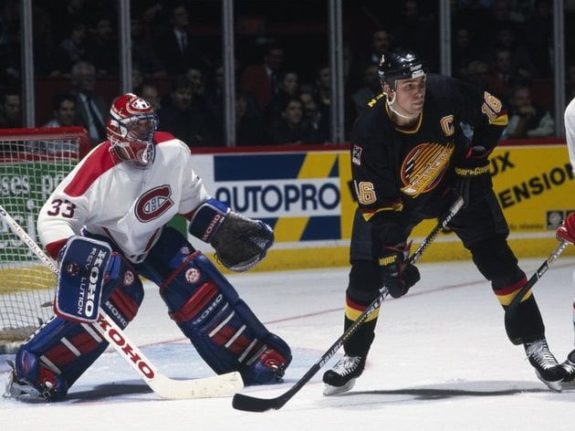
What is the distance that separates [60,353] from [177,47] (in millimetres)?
4186

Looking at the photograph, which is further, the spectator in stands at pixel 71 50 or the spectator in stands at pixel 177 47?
the spectator in stands at pixel 177 47

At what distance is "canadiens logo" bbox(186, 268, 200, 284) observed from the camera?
5.02 metres

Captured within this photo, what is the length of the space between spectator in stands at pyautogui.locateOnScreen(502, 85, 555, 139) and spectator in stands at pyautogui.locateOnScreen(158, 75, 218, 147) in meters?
1.86

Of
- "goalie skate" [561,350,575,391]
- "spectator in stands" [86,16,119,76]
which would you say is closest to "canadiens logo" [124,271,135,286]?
"goalie skate" [561,350,575,391]

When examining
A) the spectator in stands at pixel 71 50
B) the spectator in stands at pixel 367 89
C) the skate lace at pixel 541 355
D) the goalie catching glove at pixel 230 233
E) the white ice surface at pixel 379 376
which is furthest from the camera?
the spectator in stands at pixel 367 89

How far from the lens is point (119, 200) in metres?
4.92

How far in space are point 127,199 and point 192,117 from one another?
11.6 feet

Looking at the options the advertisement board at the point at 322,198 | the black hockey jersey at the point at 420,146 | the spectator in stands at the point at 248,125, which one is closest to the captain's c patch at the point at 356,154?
the black hockey jersey at the point at 420,146

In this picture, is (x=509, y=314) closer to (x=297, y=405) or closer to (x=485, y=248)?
(x=485, y=248)

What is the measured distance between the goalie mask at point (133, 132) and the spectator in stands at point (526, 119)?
4.52 meters

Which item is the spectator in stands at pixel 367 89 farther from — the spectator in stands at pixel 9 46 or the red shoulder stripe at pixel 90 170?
the red shoulder stripe at pixel 90 170

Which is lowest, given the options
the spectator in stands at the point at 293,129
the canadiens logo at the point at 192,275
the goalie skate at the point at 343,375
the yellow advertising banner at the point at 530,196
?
the yellow advertising banner at the point at 530,196

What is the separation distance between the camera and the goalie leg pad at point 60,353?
487 cm

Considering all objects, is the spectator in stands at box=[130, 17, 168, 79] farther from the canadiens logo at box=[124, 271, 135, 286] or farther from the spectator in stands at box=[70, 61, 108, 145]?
the canadiens logo at box=[124, 271, 135, 286]
